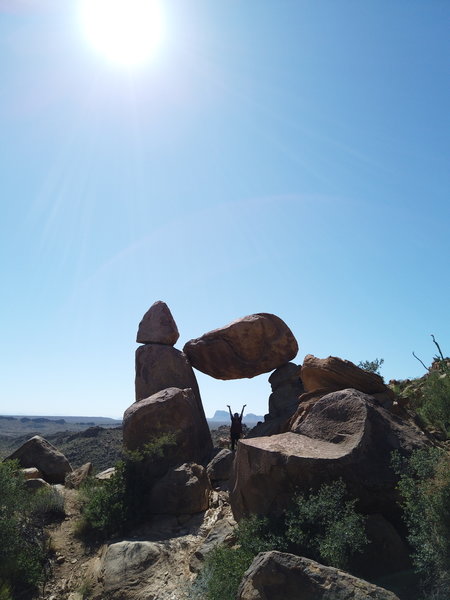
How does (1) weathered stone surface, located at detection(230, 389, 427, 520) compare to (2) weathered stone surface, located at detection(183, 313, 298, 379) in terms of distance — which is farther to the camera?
(2) weathered stone surface, located at detection(183, 313, 298, 379)

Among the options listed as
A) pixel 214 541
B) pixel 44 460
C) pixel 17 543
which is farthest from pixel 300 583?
pixel 44 460

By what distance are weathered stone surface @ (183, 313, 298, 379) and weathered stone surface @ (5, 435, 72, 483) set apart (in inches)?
295

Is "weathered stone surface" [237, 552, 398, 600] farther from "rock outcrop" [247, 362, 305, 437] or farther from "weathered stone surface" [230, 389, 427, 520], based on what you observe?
"rock outcrop" [247, 362, 305, 437]

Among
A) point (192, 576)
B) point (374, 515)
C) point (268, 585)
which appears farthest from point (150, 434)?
point (268, 585)

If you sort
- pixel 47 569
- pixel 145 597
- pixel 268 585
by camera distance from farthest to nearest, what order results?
pixel 47 569 < pixel 145 597 < pixel 268 585

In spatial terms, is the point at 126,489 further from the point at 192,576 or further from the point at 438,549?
the point at 438,549

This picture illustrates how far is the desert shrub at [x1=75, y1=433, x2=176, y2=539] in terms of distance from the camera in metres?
12.4

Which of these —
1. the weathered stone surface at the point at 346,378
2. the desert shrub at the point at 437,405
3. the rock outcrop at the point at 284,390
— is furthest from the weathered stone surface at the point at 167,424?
the desert shrub at the point at 437,405

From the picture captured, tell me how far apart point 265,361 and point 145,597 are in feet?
45.2

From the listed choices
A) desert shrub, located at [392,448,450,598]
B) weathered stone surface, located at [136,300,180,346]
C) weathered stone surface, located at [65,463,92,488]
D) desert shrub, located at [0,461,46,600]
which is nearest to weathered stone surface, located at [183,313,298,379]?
weathered stone surface, located at [136,300,180,346]

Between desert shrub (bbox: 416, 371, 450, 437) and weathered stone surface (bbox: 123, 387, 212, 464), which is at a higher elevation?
desert shrub (bbox: 416, 371, 450, 437)

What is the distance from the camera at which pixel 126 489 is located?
13.2m

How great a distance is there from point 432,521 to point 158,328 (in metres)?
16.6

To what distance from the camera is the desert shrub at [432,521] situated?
6105 mm
